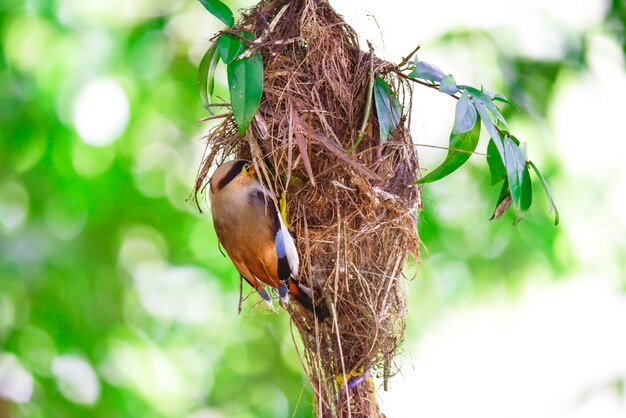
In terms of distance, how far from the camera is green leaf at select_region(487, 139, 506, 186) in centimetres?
217

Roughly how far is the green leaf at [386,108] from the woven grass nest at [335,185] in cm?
3

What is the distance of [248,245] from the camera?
2.27 metres

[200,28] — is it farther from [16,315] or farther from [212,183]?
[212,183]

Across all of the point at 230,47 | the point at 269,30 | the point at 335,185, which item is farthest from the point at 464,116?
the point at 269,30

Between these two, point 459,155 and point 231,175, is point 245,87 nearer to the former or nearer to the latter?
point 231,175

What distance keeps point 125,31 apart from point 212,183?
5.98ft

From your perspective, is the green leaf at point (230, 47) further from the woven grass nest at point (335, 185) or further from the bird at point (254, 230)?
the bird at point (254, 230)

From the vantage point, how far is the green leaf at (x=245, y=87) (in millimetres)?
1991

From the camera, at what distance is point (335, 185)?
2240 mm

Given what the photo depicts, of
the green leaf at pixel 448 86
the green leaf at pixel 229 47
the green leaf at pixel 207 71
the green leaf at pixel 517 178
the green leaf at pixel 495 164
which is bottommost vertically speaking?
the green leaf at pixel 517 178

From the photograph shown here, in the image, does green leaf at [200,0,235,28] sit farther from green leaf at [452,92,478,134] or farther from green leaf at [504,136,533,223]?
green leaf at [504,136,533,223]

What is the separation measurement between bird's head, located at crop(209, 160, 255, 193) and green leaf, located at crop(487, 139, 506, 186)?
0.64m

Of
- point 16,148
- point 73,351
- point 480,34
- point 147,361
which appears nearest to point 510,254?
point 480,34

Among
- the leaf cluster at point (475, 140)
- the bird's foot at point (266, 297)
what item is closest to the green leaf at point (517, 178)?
the leaf cluster at point (475, 140)
